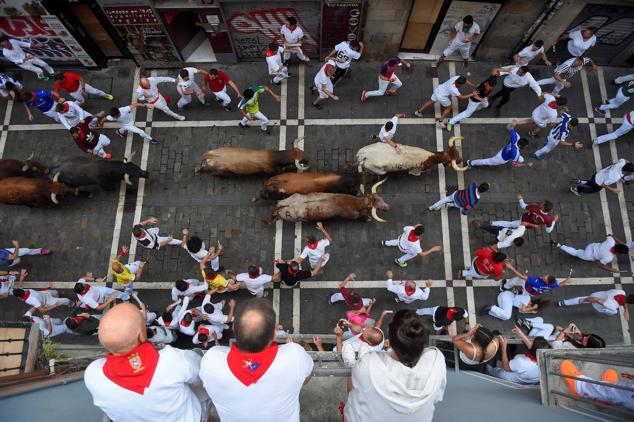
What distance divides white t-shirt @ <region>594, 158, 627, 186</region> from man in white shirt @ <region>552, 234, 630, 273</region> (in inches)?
60.3

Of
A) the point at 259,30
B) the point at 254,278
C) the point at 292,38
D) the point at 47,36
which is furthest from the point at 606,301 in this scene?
the point at 47,36

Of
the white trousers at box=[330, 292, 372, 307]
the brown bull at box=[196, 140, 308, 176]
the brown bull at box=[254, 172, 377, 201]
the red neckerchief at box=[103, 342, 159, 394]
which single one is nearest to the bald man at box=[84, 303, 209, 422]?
the red neckerchief at box=[103, 342, 159, 394]

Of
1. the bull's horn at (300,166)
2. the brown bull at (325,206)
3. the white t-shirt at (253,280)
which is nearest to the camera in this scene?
the white t-shirt at (253,280)

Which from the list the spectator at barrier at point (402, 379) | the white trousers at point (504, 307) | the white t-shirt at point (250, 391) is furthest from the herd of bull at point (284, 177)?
the white t-shirt at point (250, 391)

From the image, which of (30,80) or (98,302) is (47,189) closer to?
(98,302)

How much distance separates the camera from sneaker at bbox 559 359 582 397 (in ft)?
17.1

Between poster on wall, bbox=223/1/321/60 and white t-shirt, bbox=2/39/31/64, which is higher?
poster on wall, bbox=223/1/321/60

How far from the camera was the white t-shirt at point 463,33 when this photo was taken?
1178 centimetres

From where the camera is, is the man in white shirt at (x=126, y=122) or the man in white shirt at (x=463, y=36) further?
the man in white shirt at (x=463, y=36)

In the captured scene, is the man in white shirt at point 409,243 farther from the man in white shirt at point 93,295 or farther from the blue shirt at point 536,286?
the man in white shirt at point 93,295

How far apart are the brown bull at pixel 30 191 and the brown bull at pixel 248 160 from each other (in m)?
3.91

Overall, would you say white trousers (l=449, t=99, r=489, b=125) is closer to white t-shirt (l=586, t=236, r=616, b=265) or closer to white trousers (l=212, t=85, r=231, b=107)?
white t-shirt (l=586, t=236, r=616, b=265)

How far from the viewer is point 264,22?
39.4ft

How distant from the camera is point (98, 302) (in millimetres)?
9609
